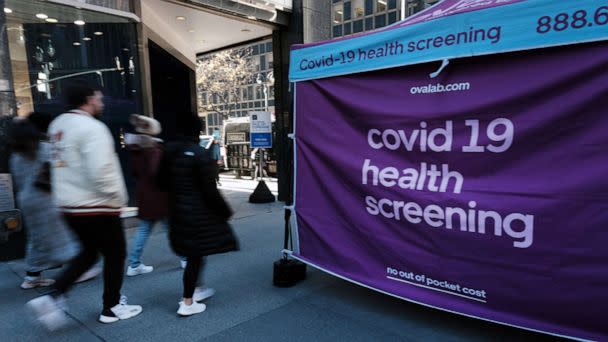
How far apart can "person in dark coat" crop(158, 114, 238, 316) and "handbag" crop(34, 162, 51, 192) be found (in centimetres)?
120

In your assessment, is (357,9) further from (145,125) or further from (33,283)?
(33,283)

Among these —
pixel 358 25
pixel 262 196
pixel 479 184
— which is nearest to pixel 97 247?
pixel 479 184

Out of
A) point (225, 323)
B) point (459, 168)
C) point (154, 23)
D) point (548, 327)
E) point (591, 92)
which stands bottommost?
point (225, 323)

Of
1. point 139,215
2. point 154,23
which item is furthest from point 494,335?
point 154,23

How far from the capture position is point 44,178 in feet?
11.7

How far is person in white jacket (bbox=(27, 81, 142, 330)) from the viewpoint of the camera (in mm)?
2834

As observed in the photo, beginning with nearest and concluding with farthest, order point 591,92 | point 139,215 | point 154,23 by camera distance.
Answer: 1. point 591,92
2. point 139,215
3. point 154,23

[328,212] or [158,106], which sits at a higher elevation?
[158,106]

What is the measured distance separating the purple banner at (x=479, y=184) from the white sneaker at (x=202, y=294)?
1148 mm

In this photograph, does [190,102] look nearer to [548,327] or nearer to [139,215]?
[139,215]

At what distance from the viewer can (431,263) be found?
3.00 metres

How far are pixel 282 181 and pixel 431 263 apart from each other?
5743 millimetres

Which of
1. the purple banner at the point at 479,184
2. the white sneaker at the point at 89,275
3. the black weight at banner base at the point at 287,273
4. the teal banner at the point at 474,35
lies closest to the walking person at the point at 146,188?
the white sneaker at the point at 89,275

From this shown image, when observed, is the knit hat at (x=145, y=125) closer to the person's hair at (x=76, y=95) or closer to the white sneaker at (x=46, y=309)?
the person's hair at (x=76, y=95)
